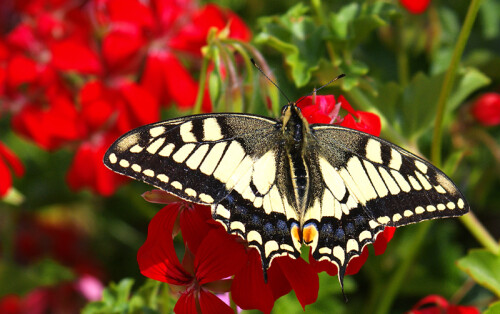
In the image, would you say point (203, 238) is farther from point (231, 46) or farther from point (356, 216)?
point (231, 46)

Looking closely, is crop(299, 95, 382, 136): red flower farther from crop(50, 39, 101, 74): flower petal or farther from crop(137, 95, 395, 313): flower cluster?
crop(50, 39, 101, 74): flower petal

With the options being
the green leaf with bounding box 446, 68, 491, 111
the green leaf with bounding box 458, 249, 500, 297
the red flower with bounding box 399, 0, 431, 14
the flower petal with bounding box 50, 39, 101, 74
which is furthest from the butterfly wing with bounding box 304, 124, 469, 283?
the flower petal with bounding box 50, 39, 101, 74

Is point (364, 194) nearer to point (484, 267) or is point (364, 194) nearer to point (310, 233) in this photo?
point (310, 233)

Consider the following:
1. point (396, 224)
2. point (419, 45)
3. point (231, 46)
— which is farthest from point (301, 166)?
point (419, 45)

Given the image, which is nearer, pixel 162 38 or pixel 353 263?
pixel 353 263

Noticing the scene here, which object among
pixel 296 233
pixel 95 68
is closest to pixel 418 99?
pixel 296 233
